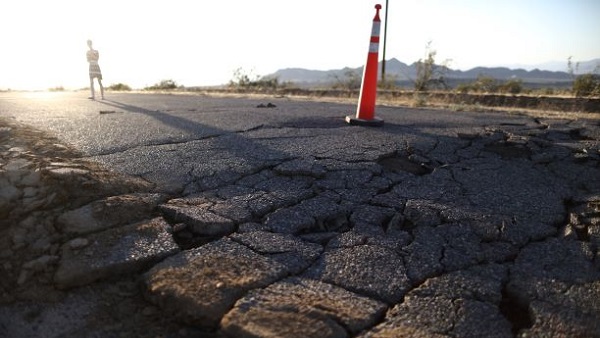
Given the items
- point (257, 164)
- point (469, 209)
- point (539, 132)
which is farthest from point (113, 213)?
point (539, 132)

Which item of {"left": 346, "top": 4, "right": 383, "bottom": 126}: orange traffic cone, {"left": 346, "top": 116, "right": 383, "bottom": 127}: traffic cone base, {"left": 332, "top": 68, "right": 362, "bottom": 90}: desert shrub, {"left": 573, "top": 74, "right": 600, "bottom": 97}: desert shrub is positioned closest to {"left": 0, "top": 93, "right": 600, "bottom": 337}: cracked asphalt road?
{"left": 346, "top": 116, "right": 383, "bottom": 127}: traffic cone base

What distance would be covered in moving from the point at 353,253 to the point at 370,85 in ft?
11.1

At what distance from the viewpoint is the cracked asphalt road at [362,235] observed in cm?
163

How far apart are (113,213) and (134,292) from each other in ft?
2.07

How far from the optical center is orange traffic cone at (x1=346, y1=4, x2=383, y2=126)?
489 centimetres

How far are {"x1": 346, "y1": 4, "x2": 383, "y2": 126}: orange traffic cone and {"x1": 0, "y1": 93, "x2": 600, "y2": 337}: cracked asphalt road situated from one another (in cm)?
103

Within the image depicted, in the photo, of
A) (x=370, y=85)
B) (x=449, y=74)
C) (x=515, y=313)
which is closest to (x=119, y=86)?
(x=449, y=74)

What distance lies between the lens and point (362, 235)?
2225mm

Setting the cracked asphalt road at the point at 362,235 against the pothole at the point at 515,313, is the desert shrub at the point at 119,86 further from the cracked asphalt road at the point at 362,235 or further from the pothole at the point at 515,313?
the pothole at the point at 515,313

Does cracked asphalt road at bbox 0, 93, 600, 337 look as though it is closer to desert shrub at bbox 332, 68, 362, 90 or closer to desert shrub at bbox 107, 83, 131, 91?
desert shrub at bbox 332, 68, 362, 90

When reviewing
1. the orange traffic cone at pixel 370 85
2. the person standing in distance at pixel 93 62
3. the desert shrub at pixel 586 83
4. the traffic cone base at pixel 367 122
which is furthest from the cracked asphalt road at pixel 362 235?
the desert shrub at pixel 586 83

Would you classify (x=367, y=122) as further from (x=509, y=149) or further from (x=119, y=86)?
(x=119, y=86)

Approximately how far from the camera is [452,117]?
601cm

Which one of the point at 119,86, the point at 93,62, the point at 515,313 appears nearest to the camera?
the point at 515,313
